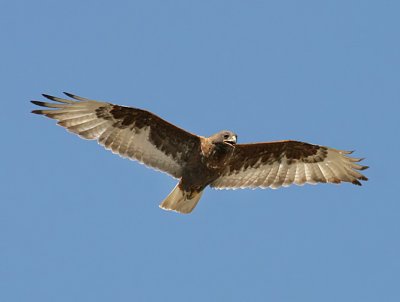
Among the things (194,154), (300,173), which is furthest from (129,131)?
(300,173)

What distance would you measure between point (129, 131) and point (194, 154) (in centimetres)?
132

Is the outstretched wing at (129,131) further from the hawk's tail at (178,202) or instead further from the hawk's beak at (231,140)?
the hawk's beak at (231,140)

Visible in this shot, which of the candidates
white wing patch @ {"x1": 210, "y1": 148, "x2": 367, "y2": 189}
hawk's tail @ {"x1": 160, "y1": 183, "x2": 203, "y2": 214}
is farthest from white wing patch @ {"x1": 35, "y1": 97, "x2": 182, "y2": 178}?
white wing patch @ {"x1": 210, "y1": 148, "x2": 367, "y2": 189}

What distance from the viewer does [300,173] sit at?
19422 millimetres

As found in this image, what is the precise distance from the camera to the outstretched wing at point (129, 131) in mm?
18047

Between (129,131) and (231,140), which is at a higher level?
(231,140)

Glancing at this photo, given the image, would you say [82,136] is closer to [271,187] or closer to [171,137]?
[171,137]

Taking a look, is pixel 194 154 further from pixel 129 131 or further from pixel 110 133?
pixel 110 133

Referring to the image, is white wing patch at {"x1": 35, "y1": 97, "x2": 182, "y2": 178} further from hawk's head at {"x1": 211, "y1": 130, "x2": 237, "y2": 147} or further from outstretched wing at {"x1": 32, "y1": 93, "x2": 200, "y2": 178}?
hawk's head at {"x1": 211, "y1": 130, "x2": 237, "y2": 147}

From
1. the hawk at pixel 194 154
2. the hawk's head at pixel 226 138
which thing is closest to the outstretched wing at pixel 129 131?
the hawk at pixel 194 154

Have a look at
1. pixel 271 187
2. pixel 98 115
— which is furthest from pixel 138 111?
pixel 271 187

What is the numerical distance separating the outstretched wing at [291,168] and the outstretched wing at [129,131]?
127 centimetres

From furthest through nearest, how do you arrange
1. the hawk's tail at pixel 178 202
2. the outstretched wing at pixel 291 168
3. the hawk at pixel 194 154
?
the outstretched wing at pixel 291 168 < the hawk's tail at pixel 178 202 < the hawk at pixel 194 154

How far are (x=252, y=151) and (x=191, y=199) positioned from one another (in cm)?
159
